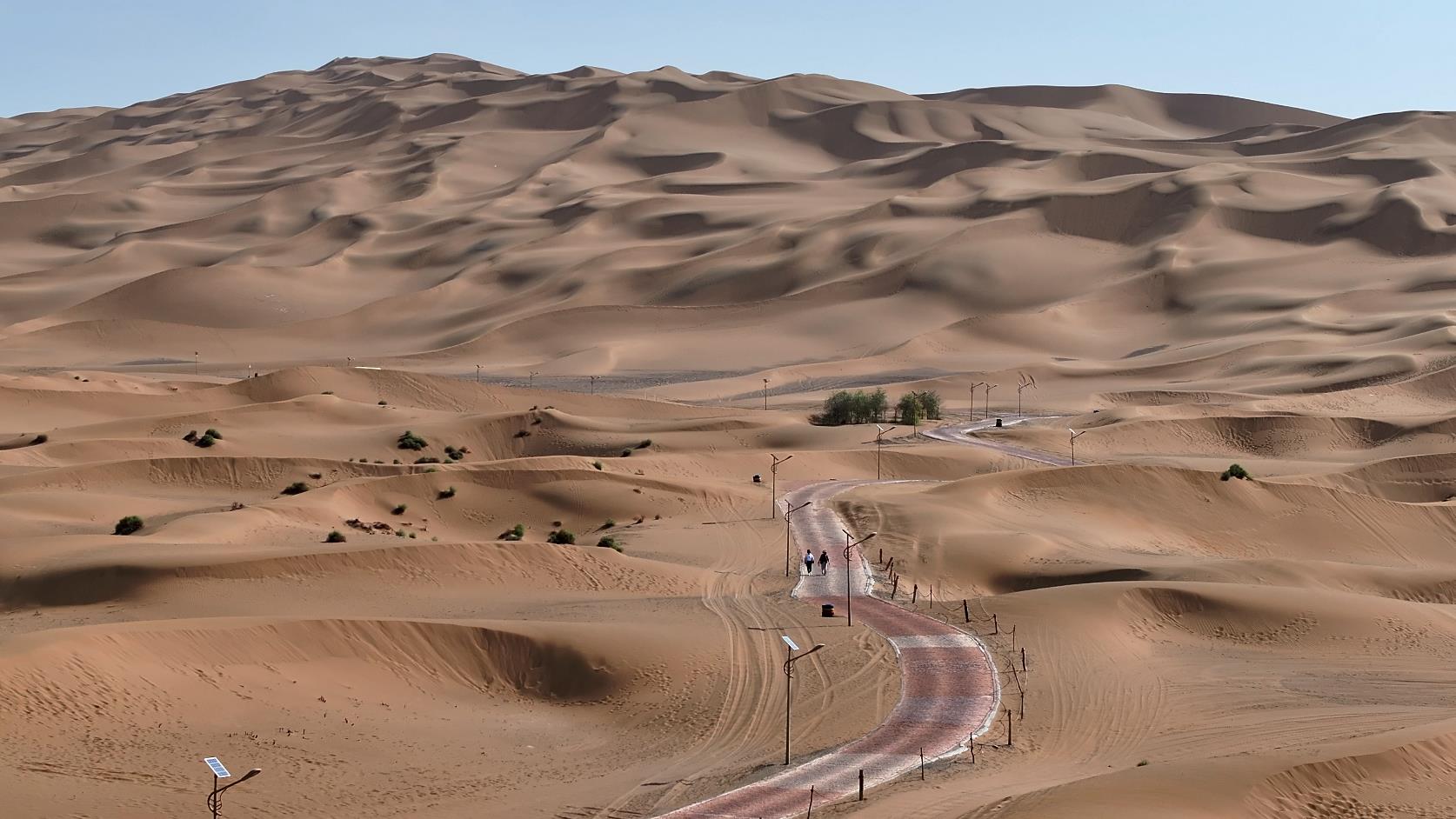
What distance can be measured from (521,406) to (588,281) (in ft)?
185

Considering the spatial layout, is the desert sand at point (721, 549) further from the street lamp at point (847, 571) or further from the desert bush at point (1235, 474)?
the desert bush at point (1235, 474)

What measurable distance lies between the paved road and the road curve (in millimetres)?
24966

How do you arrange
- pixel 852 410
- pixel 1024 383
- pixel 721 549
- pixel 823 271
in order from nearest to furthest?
1. pixel 721 549
2. pixel 852 410
3. pixel 1024 383
4. pixel 823 271

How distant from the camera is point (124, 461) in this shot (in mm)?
53781

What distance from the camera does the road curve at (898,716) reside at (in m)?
21.2

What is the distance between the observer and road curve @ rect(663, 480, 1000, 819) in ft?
69.7

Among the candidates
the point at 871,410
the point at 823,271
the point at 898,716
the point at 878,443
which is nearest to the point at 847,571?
the point at 898,716

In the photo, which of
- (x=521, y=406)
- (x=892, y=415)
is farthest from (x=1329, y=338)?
(x=521, y=406)

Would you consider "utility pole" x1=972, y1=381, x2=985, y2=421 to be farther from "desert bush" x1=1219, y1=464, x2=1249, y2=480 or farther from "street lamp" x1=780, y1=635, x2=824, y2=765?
"street lamp" x1=780, y1=635, x2=824, y2=765

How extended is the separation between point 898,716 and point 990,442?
42.9 metres

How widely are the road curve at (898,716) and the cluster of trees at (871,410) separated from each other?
37.5 m

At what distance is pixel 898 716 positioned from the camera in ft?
82.7

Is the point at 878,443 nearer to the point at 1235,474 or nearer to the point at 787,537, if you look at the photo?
the point at 1235,474

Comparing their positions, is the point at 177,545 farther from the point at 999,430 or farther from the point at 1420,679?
the point at 999,430
